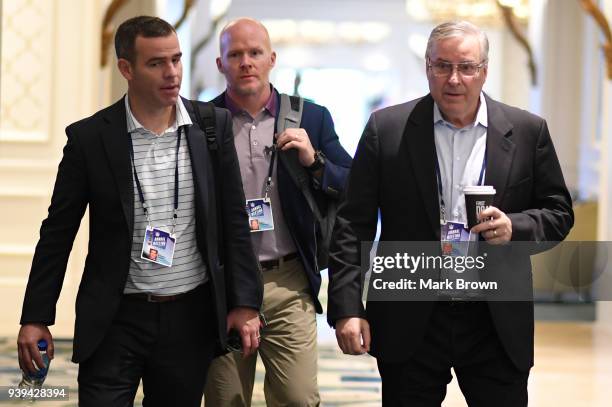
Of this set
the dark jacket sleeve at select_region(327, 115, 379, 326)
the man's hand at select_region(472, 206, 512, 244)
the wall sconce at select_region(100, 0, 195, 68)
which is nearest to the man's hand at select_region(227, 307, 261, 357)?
the dark jacket sleeve at select_region(327, 115, 379, 326)

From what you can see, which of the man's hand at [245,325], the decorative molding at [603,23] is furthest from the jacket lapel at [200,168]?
the decorative molding at [603,23]

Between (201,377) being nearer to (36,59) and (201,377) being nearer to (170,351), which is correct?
(170,351)

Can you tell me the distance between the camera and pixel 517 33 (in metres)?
12.2

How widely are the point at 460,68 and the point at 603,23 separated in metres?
7.08

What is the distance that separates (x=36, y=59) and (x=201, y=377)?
6255 mm

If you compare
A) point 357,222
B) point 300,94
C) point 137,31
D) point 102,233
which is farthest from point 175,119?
point 300,94

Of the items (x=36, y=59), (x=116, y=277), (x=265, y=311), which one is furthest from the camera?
(x=36, y=59)

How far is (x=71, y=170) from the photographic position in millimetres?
3531

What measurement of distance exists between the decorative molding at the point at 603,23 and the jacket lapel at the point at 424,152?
22.3ft

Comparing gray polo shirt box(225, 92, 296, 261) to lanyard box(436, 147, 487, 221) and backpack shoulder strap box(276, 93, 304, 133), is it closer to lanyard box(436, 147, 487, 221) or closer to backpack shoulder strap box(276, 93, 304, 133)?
backpack shoulder strap box(276, 93, 304, 133)

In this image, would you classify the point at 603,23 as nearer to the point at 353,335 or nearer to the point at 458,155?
the point at 458,155

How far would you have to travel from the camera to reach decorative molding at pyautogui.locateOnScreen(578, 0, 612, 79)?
9898 millimetres

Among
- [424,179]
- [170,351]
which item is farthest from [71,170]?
[424,179]

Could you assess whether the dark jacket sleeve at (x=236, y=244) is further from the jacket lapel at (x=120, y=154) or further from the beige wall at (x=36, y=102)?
the beige wall at (x=36, y=102)
